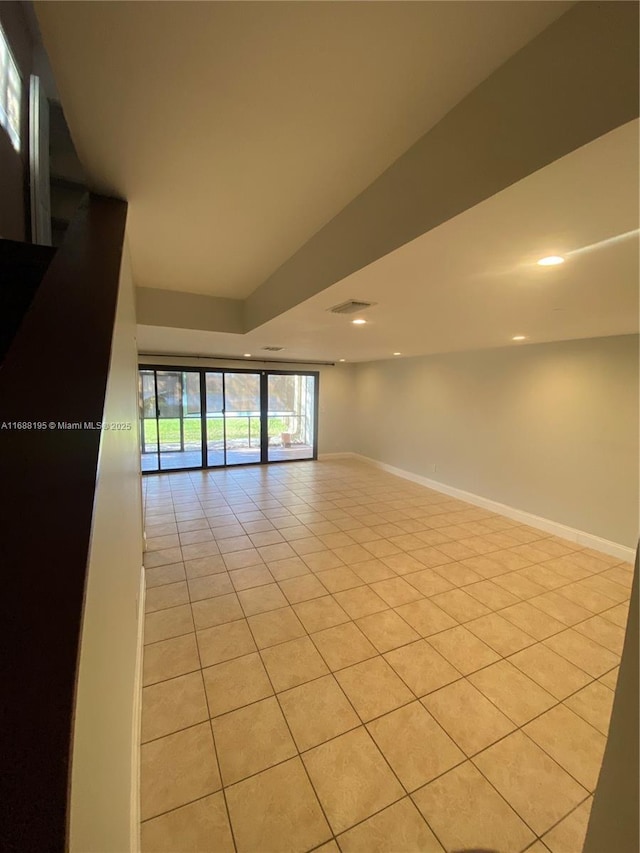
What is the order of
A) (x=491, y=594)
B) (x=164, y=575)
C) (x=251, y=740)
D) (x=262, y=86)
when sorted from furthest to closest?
(x=164, y=575)
(x=491, y=594)
(x=251, y=740)
(x=262, y=86)

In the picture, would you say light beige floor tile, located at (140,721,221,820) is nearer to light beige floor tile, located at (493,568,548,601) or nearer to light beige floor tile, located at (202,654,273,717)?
light beige floor tile, located at (202,654,273,717)

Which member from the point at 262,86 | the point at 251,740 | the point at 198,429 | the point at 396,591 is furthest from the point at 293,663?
the point at 198,429

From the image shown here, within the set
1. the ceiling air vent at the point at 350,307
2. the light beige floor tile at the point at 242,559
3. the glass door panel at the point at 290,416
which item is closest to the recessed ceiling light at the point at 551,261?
the ceiling air vent at the point at 350,307

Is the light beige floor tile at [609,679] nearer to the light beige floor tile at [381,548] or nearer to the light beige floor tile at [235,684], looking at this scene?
the light beige floor tile at [381,548]

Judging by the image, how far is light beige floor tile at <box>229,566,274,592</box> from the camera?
109 inches

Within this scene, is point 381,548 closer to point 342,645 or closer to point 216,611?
point 342,645

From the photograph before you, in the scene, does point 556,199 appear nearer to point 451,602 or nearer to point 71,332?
point 71,332

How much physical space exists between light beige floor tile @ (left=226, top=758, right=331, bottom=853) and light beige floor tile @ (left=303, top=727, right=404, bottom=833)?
48 mm

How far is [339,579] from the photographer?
289 cm

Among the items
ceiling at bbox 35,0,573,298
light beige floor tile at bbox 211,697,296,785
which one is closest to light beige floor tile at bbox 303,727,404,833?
light beige floor tile at bbox 211,697,296,785

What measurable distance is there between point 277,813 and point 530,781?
3.56 ft

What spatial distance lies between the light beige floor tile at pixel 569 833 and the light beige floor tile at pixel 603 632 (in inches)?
47.9

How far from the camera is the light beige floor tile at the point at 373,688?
175 centimetres

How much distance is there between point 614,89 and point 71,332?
146 cm
